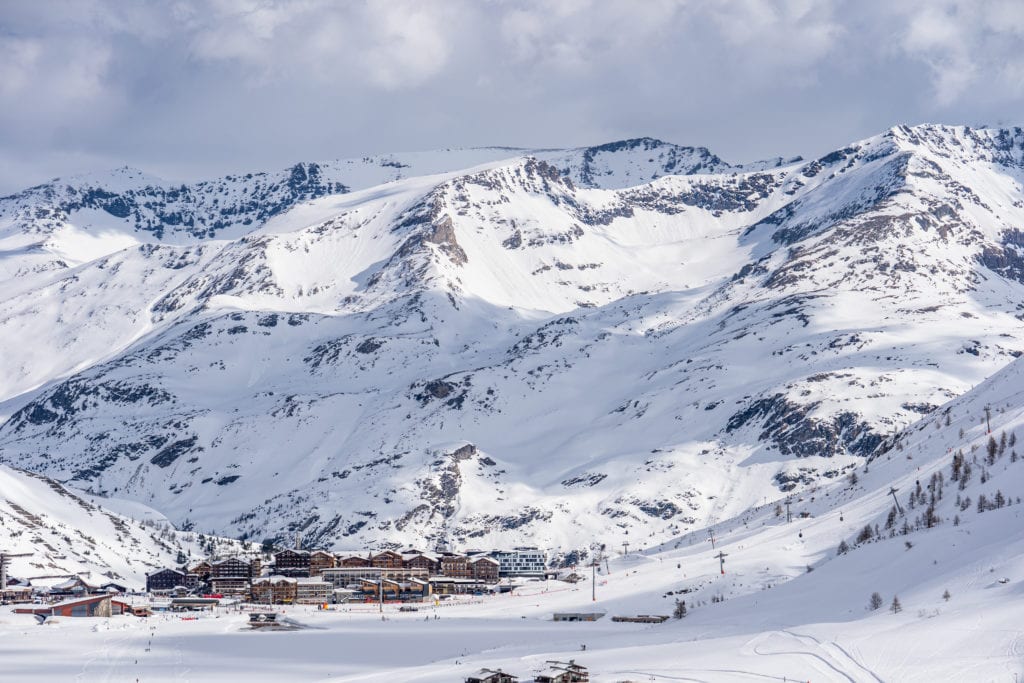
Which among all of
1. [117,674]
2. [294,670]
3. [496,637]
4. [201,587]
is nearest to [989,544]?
[496,637]

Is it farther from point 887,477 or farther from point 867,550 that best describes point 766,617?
point 887,477

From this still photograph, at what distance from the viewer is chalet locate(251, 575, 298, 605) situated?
187 meters

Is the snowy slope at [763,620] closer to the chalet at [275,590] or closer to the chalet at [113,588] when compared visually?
the chalet at [275,590]

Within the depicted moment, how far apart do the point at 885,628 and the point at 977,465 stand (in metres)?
49.2

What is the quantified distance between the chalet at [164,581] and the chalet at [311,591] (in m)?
18.4

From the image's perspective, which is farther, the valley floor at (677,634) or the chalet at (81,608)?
the chalet at (81,608)

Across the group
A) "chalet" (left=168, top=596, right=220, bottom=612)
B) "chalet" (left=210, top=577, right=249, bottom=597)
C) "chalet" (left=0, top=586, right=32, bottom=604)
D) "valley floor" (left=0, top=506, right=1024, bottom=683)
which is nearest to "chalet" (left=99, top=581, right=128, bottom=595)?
"chalet" (left=0, top=586, right=32, bottom=604)

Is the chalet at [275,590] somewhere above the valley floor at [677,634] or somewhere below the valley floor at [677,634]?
above

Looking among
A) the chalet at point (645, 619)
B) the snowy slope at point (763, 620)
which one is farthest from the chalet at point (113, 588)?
the chalet at point (645, 619)

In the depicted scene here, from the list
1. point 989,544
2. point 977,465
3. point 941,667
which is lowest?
point 941,667

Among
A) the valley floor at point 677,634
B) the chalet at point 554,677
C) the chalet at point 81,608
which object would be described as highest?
the chalet at point 81,608

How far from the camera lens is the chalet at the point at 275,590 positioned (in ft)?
614

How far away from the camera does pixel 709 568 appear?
496 ft

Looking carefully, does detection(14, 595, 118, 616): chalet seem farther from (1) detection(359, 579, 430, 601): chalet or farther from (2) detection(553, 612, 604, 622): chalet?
(2) detection(553, 612, 604, 622): chalet
